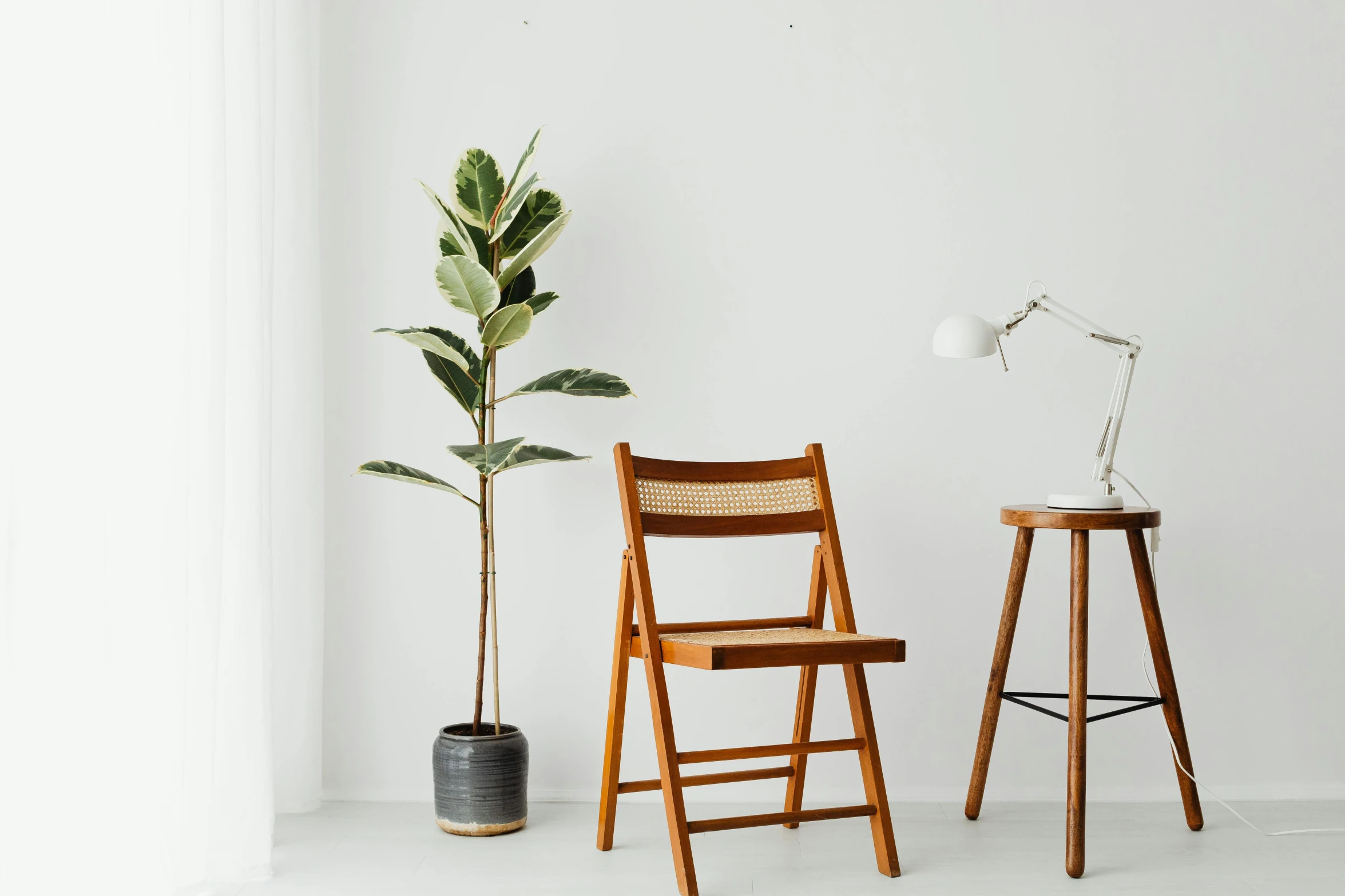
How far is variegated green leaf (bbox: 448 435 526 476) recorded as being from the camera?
216 cm

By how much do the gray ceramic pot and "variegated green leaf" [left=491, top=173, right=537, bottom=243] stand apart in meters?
1.13

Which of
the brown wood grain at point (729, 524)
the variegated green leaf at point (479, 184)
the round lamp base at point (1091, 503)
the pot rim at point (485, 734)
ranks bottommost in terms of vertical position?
the pot rim at point (485, 734)

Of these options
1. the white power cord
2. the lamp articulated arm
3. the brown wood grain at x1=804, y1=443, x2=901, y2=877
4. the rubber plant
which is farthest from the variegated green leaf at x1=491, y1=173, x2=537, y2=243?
Result: the white power cord

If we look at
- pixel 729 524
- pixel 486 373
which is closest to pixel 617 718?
pixel 729 524

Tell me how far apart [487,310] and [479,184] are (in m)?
0.31

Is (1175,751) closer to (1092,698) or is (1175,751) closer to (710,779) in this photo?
(1092,698)

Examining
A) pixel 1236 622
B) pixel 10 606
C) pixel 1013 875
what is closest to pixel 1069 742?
pixel 1013 875

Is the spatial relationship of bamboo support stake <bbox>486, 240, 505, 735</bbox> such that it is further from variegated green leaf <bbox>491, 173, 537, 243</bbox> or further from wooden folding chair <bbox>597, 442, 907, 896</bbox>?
wooden folding chair <bbox>597, 442, 907, 896</bbox>

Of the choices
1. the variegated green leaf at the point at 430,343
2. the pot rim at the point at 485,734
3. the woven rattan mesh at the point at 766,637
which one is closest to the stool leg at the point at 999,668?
the woven rattan mesh at the point at 766,637

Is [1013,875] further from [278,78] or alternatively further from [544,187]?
[278,78]

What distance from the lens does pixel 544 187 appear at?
2588 millimetres

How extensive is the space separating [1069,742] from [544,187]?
1.75m

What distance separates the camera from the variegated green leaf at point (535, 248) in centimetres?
226

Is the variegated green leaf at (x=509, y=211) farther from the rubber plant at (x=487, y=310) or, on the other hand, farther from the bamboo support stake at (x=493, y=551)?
the bamboo support stake at (x=493, y=551)
